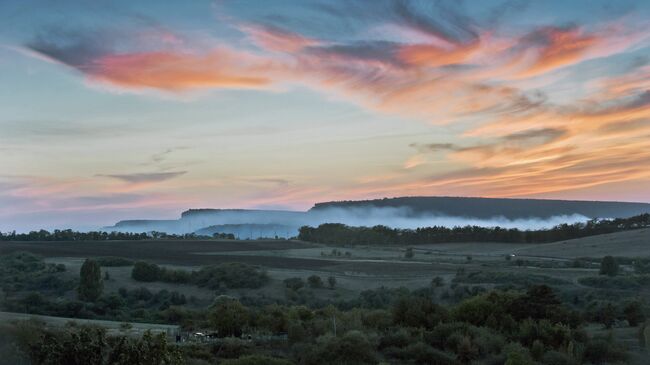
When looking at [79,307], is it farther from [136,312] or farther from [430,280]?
[430,280]

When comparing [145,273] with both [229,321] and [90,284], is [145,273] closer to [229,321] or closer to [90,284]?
[90,284]

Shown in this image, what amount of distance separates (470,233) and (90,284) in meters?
109

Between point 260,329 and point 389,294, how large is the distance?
23506 millimetres

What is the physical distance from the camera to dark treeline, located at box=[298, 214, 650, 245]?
13875cm

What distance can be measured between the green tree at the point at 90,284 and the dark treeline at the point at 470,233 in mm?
102250

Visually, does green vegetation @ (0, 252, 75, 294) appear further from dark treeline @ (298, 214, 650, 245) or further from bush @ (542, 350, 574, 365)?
dark treeline @ (298, 214, 650, 245)

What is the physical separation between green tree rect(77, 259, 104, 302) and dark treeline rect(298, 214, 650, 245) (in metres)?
102

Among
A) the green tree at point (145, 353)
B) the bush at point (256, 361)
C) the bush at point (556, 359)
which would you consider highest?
the green tree at point (145, 353)

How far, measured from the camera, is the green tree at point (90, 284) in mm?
47531

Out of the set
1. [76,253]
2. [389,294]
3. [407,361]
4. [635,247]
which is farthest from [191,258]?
[407,361]

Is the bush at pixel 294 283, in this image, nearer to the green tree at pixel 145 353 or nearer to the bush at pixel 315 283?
the bush at pixel 315 283

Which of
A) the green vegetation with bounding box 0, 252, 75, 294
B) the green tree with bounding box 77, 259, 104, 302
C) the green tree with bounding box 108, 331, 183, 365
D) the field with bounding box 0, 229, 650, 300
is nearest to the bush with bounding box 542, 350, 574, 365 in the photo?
the green tree with bounding box 108, 331, 183, 365

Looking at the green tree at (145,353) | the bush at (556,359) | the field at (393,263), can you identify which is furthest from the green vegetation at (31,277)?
the bush at (556,359)

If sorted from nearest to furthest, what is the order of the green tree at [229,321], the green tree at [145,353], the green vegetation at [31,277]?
the green tree at [145,353] → the green tree at [229,321] → the green vegetation at [31,277]
